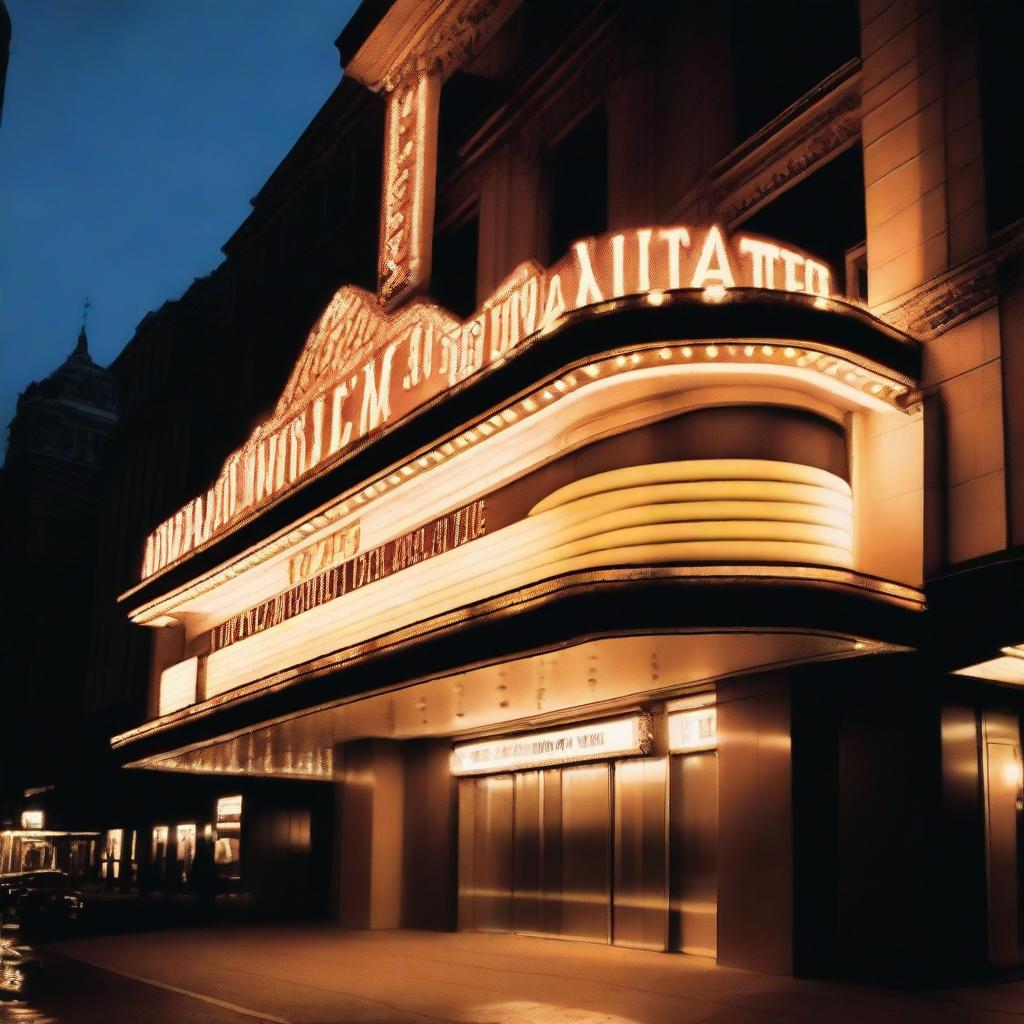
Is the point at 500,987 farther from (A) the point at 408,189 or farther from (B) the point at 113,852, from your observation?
(B) the point at 113,852

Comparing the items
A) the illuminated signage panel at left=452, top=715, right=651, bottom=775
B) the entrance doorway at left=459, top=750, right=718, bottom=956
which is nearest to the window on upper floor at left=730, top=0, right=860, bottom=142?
the illuminated signage panel at left=452, top=715, right=651, bottom=775

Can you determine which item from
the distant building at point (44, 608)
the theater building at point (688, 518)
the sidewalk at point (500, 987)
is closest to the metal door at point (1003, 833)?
the theater building at point (688, 518)

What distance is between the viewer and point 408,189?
70.3 ft

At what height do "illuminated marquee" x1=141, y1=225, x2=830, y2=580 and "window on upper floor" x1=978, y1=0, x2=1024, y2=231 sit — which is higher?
"window on upper floor" x1=978, y1=0, x2=1024, y2=231

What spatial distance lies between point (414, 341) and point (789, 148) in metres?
5.89

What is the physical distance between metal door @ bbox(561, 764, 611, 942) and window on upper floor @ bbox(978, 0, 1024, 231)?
10189mm

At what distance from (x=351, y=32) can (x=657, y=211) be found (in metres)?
8.20

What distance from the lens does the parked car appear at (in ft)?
84.6

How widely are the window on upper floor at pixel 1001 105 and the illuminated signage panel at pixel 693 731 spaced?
7.36m

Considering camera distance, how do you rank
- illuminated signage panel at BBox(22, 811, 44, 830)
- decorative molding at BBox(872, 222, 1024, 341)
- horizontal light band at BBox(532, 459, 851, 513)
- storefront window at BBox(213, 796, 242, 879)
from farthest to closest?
illuminated signage panel at BBox(22, 811, 44, 830) < storefront window at BBox(213, 796, 242, 879) < decorative molding at BBox(872, 222, 1024, 341) < horizontal light band at BBox(532, 459, 851, 513)

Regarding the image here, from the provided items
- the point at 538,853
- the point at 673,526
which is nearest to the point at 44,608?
the point at 538,853

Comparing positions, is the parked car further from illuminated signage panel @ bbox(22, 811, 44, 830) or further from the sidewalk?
illuminated signage panel @ bbox(22, 811, 44, 830)

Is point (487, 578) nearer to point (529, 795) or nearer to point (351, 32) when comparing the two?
point (529, 795)

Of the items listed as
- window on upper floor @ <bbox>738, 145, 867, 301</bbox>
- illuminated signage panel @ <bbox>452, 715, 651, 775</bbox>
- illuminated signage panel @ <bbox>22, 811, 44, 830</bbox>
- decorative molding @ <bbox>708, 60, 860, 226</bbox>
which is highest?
decorative molding @ <bbox>708, 60, 860, 226</bbox>
